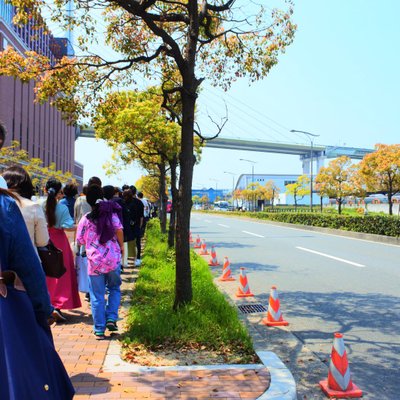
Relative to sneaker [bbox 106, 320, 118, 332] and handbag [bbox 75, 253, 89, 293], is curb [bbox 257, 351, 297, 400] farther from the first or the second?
handbag [bbox 75, 253, 89, 293]

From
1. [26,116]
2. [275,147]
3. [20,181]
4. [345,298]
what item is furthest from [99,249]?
[275,147]

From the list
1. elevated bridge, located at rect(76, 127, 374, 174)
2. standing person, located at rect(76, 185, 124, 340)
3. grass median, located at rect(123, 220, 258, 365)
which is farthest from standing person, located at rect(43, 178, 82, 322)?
elevated bridge, located at rect(76, 127, 374, 174)

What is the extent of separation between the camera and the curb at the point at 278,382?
3.48 metres

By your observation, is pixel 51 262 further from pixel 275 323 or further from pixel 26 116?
pixel 26 116

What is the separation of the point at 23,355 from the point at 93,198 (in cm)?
314

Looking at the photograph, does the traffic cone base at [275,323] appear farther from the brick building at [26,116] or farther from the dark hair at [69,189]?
the brick building at [26,116]

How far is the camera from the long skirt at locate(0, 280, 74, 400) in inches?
77.2

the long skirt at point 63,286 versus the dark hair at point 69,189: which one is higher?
the dark hair at point 69,189

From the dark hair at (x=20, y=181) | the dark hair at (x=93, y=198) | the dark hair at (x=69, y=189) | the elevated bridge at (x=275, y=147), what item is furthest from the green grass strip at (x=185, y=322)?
the elevated bridge at (x=275, y=147)

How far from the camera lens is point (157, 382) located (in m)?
3.72

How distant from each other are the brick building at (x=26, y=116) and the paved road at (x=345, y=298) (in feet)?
77.7

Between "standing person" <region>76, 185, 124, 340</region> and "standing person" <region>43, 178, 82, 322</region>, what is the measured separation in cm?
69

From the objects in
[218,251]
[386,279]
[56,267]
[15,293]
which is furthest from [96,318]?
[218,251]

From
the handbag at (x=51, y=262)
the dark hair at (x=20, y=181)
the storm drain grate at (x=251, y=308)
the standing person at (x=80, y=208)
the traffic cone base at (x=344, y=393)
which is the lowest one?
the storm drain grate at (x=251, y=308)
